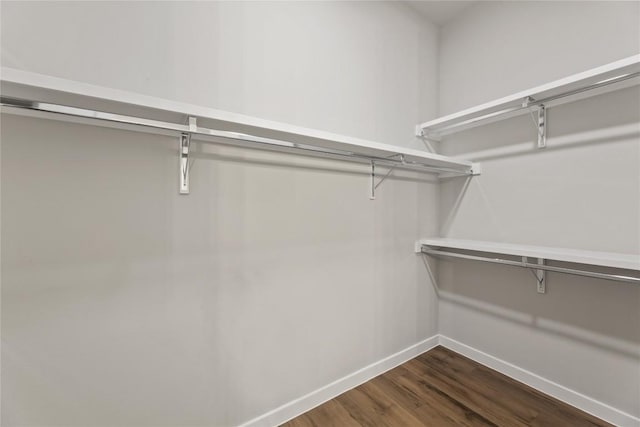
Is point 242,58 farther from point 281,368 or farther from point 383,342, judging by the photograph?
point 383,342

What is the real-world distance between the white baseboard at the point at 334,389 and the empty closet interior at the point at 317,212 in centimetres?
1

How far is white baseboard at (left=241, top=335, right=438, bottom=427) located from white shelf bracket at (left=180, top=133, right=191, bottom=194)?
1.16 m

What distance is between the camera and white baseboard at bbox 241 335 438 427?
4.45 feet

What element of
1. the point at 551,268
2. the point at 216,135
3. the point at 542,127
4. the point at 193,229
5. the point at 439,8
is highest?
the point at 439,8

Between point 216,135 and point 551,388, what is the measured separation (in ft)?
7.52

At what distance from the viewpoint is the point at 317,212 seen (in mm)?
1495

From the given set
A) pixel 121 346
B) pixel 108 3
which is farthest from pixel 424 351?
pixel 108 3

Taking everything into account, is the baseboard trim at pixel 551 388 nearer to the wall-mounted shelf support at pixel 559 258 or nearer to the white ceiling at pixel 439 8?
the wall-mounted shelf support at pixel 559 258

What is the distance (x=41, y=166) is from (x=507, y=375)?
264 centimetres

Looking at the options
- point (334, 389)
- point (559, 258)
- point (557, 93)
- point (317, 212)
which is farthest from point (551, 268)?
point (334, 389)

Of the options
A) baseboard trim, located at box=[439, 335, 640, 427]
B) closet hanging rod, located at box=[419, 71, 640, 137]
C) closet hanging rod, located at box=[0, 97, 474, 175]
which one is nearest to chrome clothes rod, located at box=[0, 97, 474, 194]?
closet hanging rod, located at box=[0, 97, 474, 175]

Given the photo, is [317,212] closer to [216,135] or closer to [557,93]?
[216,135]

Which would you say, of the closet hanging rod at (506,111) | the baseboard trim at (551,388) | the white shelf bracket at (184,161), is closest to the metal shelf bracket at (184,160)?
the white shelf bracket at (184,161)

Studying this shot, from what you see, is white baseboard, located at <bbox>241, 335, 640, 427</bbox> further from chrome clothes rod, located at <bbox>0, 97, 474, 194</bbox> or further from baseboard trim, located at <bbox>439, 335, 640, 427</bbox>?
chrome clothes rod, located at <bbox>0, 97, 474, 194</bbox>
